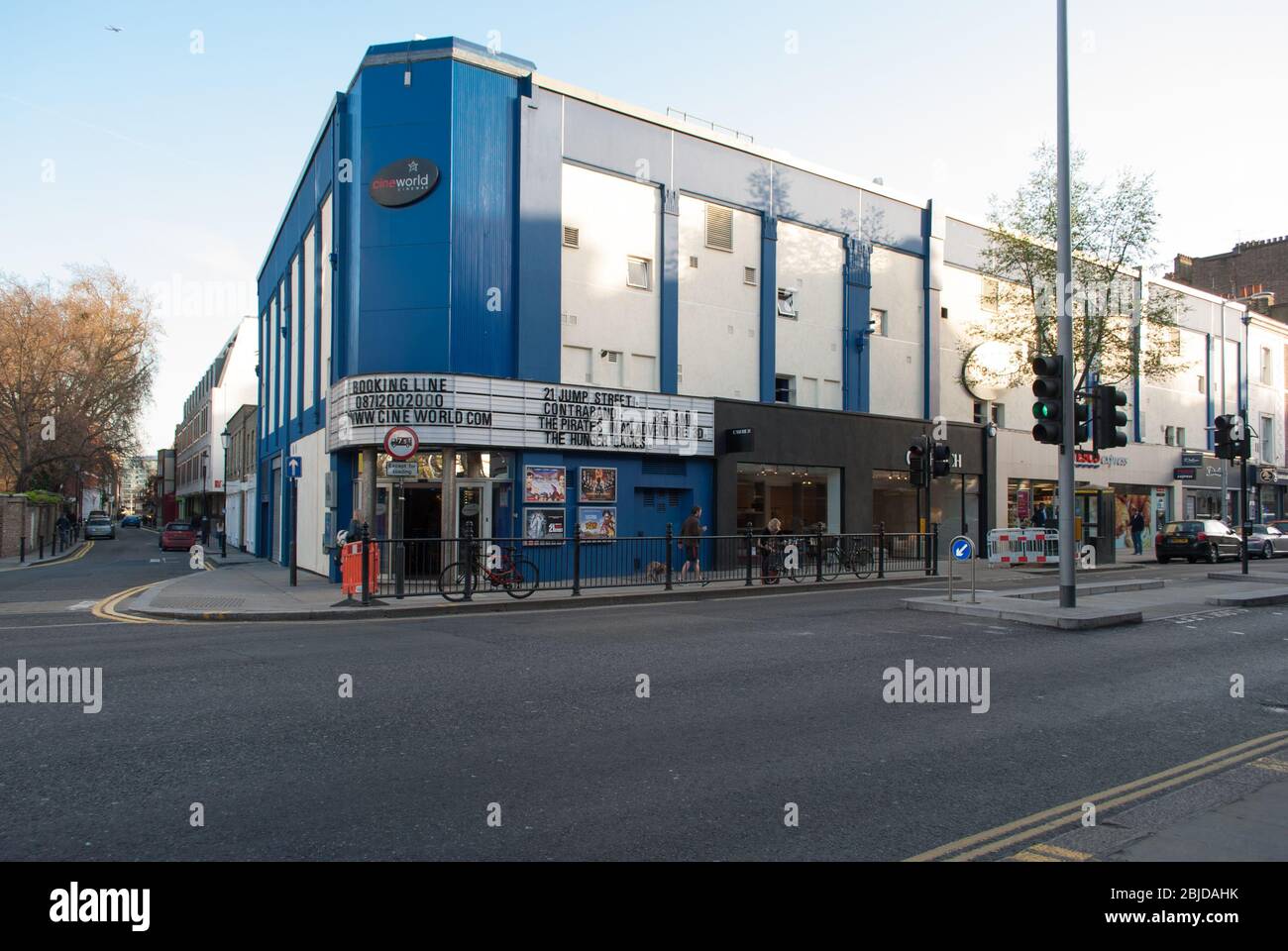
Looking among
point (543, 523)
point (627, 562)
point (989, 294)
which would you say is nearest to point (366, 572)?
point (627, 562)

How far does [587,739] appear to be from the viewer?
638 centimetres

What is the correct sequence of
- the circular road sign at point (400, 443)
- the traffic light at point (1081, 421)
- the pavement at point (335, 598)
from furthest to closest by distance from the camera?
the circular road sign at point (400, 443), the pavement at point (335, 598), the traffic light at point (1081, 421)

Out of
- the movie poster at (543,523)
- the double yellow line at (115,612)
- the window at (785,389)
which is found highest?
the window at (785,389)

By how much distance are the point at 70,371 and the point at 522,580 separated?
41713 mm

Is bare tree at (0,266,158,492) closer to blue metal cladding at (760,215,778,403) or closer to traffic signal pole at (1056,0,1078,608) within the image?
blue metal cladding at (760,215,778,403)

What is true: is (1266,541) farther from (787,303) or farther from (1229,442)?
(787,303)

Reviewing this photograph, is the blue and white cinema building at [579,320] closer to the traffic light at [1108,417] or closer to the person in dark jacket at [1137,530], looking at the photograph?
the person in dark jacket at [1137,530]

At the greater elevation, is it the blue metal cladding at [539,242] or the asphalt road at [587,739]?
the blue metal cladding at [539,242]

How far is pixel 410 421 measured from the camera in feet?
65.6

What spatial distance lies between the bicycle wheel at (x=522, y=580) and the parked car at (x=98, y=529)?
57823 millimetres

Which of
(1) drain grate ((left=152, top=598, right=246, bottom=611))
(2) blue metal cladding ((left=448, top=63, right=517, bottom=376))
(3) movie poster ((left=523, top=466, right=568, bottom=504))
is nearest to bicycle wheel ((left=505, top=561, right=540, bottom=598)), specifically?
(3) movie poster ((left=523, top=466, right=568, bottom=504))

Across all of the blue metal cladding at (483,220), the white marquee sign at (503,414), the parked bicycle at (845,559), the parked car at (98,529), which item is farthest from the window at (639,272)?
the parked car at (98,529)

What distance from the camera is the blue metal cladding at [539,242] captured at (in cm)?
2139

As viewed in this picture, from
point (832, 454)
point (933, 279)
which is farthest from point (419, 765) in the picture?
point (933, 279)
